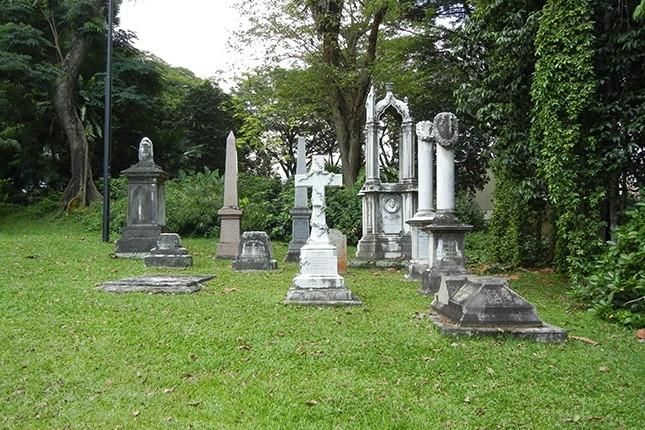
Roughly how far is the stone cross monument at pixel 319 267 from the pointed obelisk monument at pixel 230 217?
257 inches

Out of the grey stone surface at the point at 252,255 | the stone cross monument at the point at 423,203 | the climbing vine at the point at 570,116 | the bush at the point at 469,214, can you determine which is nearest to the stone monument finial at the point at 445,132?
the stone cross monument at the point at 423,203

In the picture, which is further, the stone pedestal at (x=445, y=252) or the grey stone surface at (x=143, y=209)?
the grey stone surface at (x=143, y=209)

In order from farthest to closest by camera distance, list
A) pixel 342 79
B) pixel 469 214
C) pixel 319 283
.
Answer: pixel 469 214 → pixel 342 79 → pixel 319 283

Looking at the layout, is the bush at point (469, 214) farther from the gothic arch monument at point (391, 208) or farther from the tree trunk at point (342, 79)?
the gothic arch monument at point (391, 208)

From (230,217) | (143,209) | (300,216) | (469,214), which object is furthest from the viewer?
(469,214)

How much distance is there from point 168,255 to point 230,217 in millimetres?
2975

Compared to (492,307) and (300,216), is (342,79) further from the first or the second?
(492,307)

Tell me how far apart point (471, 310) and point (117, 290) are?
5538 millimetres

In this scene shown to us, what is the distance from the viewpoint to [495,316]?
642 cm

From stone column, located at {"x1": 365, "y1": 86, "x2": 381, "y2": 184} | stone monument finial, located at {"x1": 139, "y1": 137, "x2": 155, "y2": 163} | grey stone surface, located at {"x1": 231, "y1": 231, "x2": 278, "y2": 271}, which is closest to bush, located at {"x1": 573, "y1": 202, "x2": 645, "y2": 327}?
grey stone surface, located at {"x1": 231, "y1": 231, "x2": 278, "y2": 271}

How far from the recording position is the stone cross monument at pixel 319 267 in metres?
8.31

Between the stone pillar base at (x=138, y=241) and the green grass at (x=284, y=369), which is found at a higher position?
the stone pillar base at (x=138, y=241)

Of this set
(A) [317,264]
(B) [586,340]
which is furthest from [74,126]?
(B) [586,340]

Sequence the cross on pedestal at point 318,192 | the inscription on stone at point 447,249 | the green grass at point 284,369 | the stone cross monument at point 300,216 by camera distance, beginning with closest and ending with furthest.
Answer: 1. the green grass at point 284,369
2. the cross on pedestal at point 318,192
3. the inscription on stone at point 447,249
4. the stone cross monument at point 300,216
